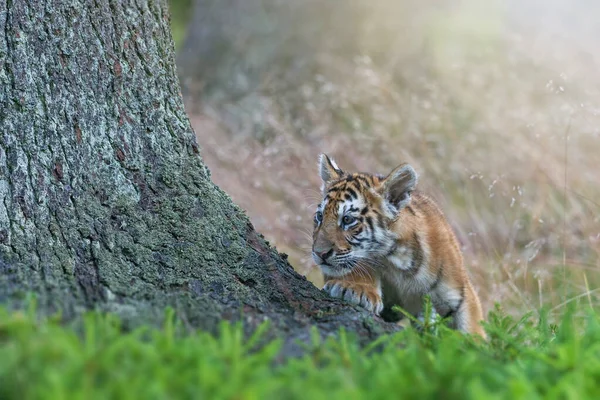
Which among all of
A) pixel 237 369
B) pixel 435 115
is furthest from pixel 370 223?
pixel 435 115

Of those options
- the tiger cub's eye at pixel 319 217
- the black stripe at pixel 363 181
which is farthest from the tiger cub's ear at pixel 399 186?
the tiger cub's eye at pixel 319 217

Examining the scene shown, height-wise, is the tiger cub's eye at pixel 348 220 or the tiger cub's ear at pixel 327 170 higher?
the tiger cub's ear at pixel 327 170

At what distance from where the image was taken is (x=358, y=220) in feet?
12.8

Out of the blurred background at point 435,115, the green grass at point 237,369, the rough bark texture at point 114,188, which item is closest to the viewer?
the green grass at point 237,369

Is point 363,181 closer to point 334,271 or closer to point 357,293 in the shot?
point 334,271

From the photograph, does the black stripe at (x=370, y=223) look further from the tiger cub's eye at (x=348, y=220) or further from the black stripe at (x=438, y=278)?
the black stripe at (x=438, y=278)

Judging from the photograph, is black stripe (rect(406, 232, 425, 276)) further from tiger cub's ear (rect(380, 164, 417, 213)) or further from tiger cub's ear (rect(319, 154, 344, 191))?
tiger cub's ear (rect(319, 154, 344, 191))

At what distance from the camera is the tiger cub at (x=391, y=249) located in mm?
3809

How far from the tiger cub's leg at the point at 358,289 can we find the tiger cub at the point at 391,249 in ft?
0.04

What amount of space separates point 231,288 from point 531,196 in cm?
449

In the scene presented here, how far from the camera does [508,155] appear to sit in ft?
22.7

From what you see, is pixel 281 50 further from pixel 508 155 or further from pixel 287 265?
pixel 287 265

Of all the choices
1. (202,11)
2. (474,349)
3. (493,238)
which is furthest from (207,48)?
(474,349)

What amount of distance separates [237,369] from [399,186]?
2.34 m
